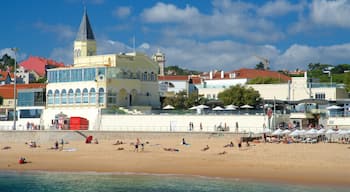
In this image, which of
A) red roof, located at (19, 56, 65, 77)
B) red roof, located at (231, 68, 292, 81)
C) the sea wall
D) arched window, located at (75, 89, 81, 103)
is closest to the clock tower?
arched window, located at (75, 89, 81, 103)

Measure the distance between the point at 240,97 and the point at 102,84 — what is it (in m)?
14.7

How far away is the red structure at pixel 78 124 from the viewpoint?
52.6 metres

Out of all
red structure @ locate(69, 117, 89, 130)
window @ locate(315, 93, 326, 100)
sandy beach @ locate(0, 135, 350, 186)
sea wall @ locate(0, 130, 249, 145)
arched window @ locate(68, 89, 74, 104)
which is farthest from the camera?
window @ locate(315, 93, 326, 100)

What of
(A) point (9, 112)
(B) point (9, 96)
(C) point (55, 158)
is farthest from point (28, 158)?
(B) point (9, 96)

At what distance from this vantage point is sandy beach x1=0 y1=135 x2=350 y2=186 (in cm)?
3091

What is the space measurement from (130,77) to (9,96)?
2257cm

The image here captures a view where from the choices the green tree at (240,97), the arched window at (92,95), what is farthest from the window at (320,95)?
the arched window at (92,95)

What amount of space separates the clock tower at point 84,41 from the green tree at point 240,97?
563 inches

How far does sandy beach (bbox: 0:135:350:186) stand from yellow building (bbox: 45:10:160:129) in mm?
10429

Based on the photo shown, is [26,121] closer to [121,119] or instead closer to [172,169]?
[121,119]

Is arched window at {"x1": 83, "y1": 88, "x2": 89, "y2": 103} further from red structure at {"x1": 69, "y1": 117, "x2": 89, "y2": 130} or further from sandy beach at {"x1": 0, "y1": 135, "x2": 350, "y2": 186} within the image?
sandy beach at {"x1": 0, "y1": 135, "x2": 350, "y2": 186}

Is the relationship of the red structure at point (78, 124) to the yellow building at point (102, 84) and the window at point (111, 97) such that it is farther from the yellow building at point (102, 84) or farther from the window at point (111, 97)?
the window at point (111, 97)

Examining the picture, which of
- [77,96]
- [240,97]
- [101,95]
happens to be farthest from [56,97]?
[240,97]

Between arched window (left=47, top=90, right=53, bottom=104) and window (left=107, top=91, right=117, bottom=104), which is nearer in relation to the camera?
window (left=107, top=91, right=117, bottom=104)
